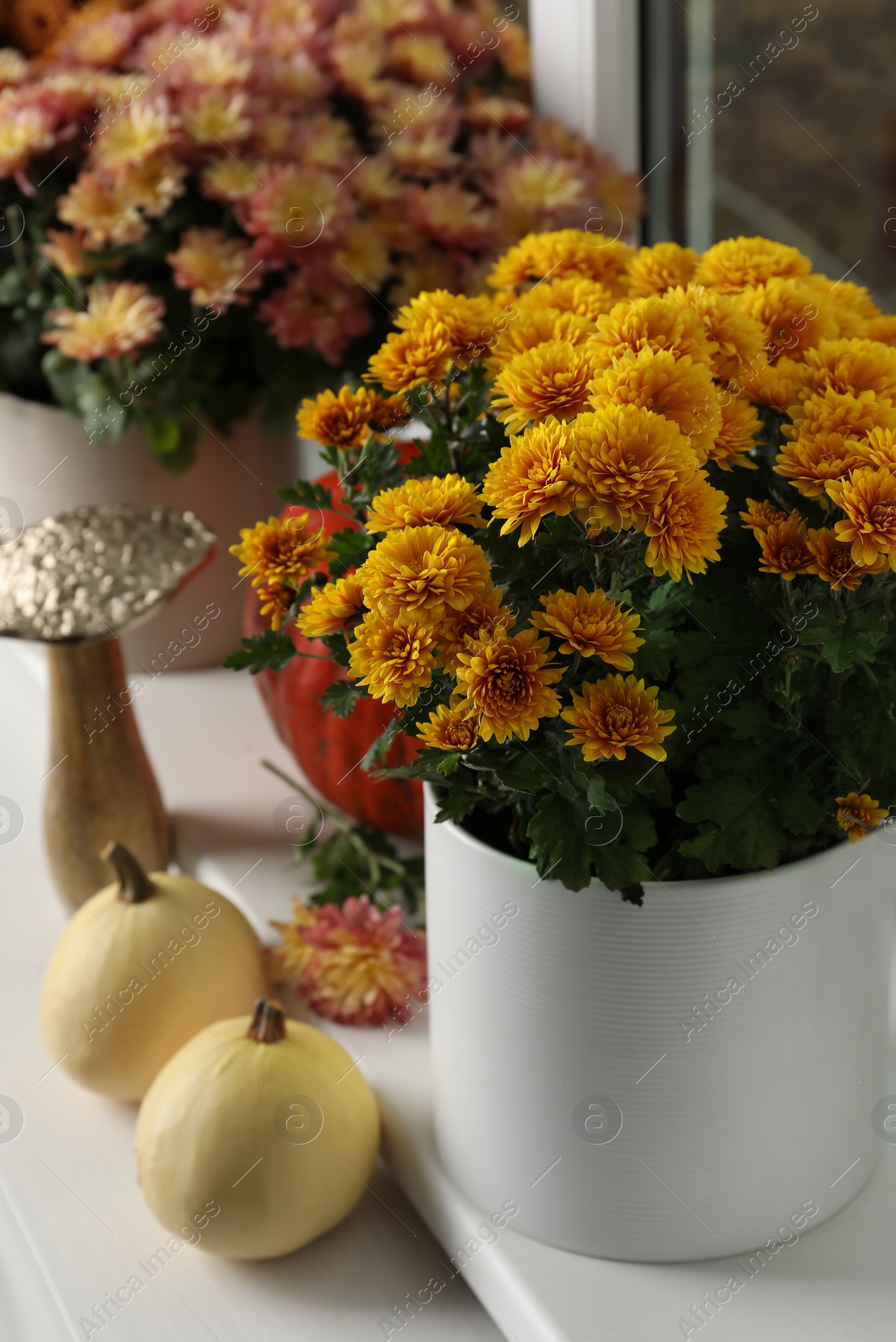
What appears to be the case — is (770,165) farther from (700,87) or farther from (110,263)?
(110,263)

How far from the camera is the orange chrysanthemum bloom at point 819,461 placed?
0.33m

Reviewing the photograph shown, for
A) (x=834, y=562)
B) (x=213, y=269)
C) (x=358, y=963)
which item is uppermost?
(x=213, y=269)

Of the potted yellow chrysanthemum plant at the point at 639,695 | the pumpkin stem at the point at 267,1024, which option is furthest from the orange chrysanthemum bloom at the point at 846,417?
the pumpkin stem at the point at 267,1024

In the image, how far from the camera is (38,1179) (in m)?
0.56

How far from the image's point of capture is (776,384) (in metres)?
0.37

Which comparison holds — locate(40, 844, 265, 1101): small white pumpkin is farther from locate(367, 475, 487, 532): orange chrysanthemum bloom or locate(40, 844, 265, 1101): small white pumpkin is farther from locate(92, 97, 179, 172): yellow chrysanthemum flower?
locate(92, 97, 179, 172): yellow chrysanthemum flower

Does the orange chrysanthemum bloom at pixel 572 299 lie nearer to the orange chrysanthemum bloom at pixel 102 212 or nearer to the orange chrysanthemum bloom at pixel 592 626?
the orange chrysanthemum bloom at pixel 592 626

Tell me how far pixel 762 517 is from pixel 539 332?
0.30 feet

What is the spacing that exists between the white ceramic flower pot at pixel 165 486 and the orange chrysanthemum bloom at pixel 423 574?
0.55 m

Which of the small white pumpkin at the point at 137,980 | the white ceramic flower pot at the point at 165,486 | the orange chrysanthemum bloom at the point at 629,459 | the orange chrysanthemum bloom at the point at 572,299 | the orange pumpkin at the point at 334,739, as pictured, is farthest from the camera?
the white ceramic flower pot at the point at 165,486

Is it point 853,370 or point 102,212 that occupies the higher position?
point 102,212

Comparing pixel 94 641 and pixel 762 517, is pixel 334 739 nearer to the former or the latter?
pixel 94 641

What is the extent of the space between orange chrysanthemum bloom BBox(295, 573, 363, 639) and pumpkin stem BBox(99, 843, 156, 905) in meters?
0.26

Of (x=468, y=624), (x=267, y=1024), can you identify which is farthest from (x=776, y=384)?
(x=267, y=1024)
